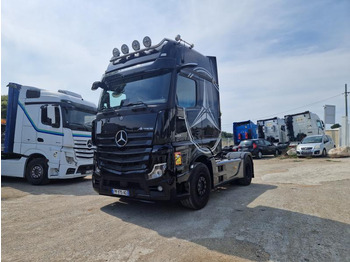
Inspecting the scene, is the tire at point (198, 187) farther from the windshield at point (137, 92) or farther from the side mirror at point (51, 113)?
the side mirror at point (51, 113)

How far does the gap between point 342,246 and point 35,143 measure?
8.74 m

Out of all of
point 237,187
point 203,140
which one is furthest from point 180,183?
point 237,187

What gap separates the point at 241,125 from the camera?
21750mm

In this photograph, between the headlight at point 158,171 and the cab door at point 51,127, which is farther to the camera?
the cab door at point 51,127

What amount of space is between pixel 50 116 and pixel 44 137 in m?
0.77

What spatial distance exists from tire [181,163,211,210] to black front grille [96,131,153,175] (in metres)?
Result: 1.00

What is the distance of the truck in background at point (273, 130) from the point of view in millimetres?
21516

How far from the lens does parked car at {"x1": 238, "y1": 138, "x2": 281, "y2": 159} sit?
659 inches

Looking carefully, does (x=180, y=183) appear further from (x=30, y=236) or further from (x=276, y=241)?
(x=30, y=236)

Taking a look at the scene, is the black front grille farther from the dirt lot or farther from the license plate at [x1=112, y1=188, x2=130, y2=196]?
the dirt lot

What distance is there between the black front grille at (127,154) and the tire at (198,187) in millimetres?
998

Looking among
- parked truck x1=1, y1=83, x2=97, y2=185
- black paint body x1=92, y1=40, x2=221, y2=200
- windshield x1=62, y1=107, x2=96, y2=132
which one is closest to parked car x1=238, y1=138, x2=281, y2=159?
windshield x1=62, y1=107, x2=96, y2=132

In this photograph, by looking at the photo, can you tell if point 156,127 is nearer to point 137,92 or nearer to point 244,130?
point 137,92

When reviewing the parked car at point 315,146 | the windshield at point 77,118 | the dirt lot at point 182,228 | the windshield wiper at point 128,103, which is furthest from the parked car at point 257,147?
the windshield wiper at point 128,103
